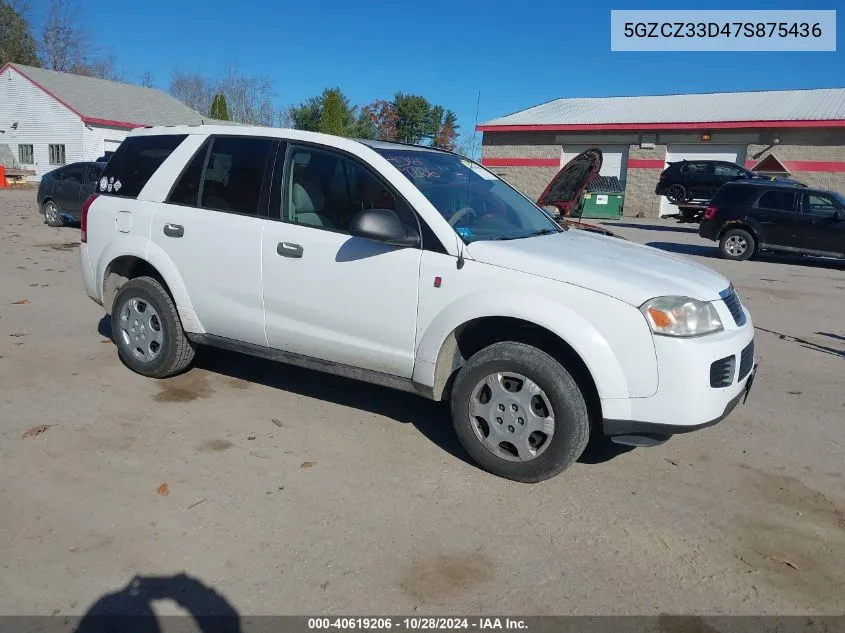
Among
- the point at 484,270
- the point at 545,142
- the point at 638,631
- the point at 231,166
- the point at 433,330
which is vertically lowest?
the point at 638,631

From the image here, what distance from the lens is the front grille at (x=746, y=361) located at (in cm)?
397

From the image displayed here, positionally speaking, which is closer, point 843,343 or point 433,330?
point 433,330

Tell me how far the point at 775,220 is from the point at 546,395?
13.6 metres

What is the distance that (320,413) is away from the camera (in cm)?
503

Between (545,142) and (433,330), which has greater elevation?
(545,142)

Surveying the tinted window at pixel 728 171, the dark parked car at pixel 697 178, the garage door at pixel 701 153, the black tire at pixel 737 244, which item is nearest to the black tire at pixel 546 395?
the black tire at pixel 737 244

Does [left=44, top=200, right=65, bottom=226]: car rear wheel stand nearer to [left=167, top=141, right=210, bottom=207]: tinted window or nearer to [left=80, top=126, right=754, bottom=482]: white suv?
[left=80, top=126, right=754, bottom=482]: white suv

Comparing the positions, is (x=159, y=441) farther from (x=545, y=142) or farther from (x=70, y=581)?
(x=545, y=142)

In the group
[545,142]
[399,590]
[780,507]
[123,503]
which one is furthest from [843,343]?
[545,142]

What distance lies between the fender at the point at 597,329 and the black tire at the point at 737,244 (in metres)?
13.5

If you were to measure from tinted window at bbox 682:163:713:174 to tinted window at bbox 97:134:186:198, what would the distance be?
77.3 feet

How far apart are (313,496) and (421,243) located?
155 centimetres

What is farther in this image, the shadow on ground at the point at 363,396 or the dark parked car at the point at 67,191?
the dark parked car at the point at 67,191

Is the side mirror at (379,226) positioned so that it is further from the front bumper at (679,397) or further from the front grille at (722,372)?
the front grille at (722,372)
